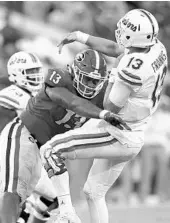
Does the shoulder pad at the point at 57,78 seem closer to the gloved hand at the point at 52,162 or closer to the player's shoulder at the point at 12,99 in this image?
the gloved hand at the point at 52,162

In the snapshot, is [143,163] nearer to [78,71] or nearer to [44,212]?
[44,212]

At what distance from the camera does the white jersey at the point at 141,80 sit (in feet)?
19.7

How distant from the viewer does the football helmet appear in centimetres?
636

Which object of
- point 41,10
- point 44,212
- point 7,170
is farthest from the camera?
point 41,10

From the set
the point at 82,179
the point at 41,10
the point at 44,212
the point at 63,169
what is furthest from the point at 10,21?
the point at 63,169

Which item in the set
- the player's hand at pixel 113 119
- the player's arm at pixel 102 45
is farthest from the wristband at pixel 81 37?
the player's hand at pixel 113 119

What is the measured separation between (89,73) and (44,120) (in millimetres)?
621

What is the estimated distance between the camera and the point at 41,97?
21.9 ft

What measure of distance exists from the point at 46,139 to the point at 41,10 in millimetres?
4862

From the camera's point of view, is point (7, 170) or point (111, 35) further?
point (111, 35)

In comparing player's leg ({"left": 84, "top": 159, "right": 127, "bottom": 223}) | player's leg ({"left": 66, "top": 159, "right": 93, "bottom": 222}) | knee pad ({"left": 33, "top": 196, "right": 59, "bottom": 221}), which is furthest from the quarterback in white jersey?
player's leg ({"left": 66, "top": 159, "right": 93, "bottom": 222})

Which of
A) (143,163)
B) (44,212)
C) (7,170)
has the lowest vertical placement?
(143,163)

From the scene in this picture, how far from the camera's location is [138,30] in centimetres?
613

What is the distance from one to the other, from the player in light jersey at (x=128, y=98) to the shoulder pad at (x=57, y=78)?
0.34m
